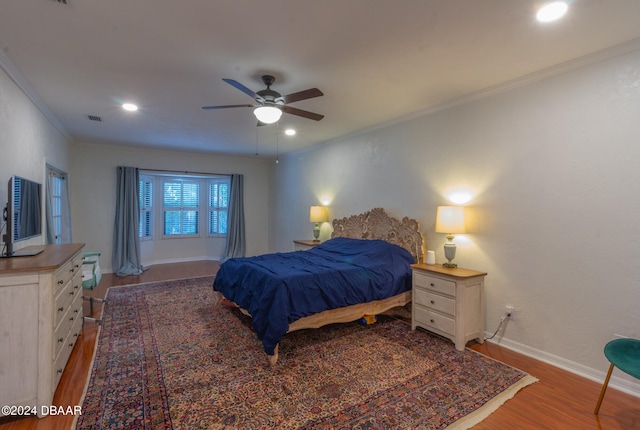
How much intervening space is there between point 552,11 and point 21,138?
14.9 ft

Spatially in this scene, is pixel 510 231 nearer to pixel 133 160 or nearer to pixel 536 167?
pixel 536 167

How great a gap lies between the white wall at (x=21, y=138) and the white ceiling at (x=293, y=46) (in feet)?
0.60

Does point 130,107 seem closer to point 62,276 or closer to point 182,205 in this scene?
point 62,276

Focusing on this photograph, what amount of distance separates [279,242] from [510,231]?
16.8ft

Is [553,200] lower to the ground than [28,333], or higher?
higher

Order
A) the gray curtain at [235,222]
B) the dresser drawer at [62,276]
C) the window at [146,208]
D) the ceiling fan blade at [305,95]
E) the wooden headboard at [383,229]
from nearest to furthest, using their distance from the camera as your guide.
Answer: the dresser drawer at [62,276] < the ceiling fan blade at [305,95] < the wooden headboard at [383,229] < the window at [146,208] < the gray curtain at [235,222]

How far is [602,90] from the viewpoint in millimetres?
2336

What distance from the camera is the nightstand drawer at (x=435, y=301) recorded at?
2.84m

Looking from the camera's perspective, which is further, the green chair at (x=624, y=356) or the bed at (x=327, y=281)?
the bed at (x=327, y=281)

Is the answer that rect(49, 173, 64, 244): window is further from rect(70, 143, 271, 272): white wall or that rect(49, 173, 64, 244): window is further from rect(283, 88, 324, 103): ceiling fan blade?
rect(283, 88, 324, 103): ceiling fan blade

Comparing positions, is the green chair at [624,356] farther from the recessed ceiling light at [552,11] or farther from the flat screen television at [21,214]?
the flat screen television at [21,214]

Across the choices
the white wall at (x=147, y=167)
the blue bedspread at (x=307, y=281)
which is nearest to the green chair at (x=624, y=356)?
the blue bedspread at (x=307, y=281)

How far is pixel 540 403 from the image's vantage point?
2051 millimetres

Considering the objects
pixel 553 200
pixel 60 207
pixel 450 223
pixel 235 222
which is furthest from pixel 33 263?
pixel 235 222
